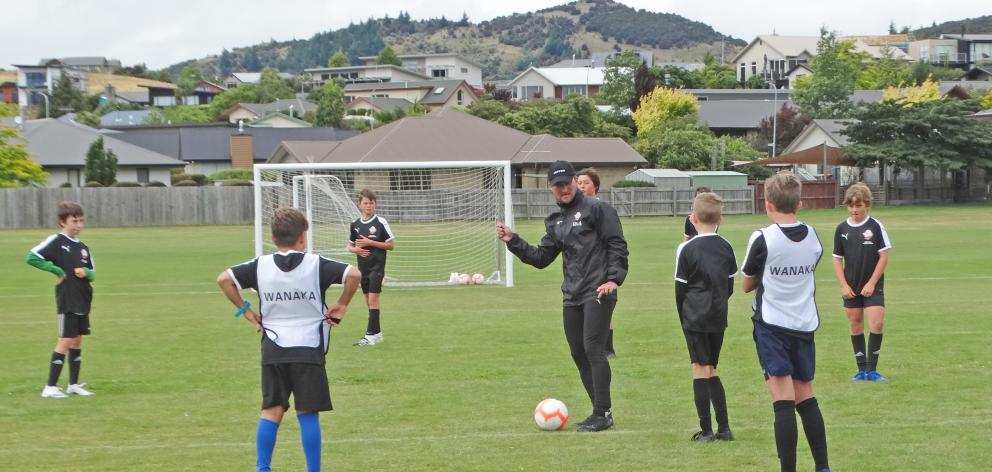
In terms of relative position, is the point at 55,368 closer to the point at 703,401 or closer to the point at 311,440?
the point at 311,440

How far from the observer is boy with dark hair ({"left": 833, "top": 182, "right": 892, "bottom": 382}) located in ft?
37.5

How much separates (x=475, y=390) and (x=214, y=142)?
85059 mm

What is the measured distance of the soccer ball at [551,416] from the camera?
31.6 feet

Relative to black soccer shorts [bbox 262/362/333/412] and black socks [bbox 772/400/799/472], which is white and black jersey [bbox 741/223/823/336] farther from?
black soccer shorts [bbox 262/362/333/412]

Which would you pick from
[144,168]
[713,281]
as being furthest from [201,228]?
[713,281]

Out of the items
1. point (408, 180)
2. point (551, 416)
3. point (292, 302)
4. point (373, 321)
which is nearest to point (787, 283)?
point (551, 416)

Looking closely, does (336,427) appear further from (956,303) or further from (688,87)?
(688,87)

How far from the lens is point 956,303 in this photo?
63.4 feet

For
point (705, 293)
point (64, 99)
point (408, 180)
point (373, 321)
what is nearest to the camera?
point (705, 293)

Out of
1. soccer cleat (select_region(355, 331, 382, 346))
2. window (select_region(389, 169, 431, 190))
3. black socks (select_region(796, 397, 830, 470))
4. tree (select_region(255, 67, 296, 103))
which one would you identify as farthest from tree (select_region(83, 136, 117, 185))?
tree (select_region(255, 67, 296, 103))

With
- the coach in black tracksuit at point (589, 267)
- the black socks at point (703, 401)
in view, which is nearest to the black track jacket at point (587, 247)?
the coach in black tracksuit at point (589, 267)

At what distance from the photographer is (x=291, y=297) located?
7469 millimetres

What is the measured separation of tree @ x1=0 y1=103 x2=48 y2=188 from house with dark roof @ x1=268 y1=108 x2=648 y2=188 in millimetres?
14494

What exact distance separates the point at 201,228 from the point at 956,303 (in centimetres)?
3975
